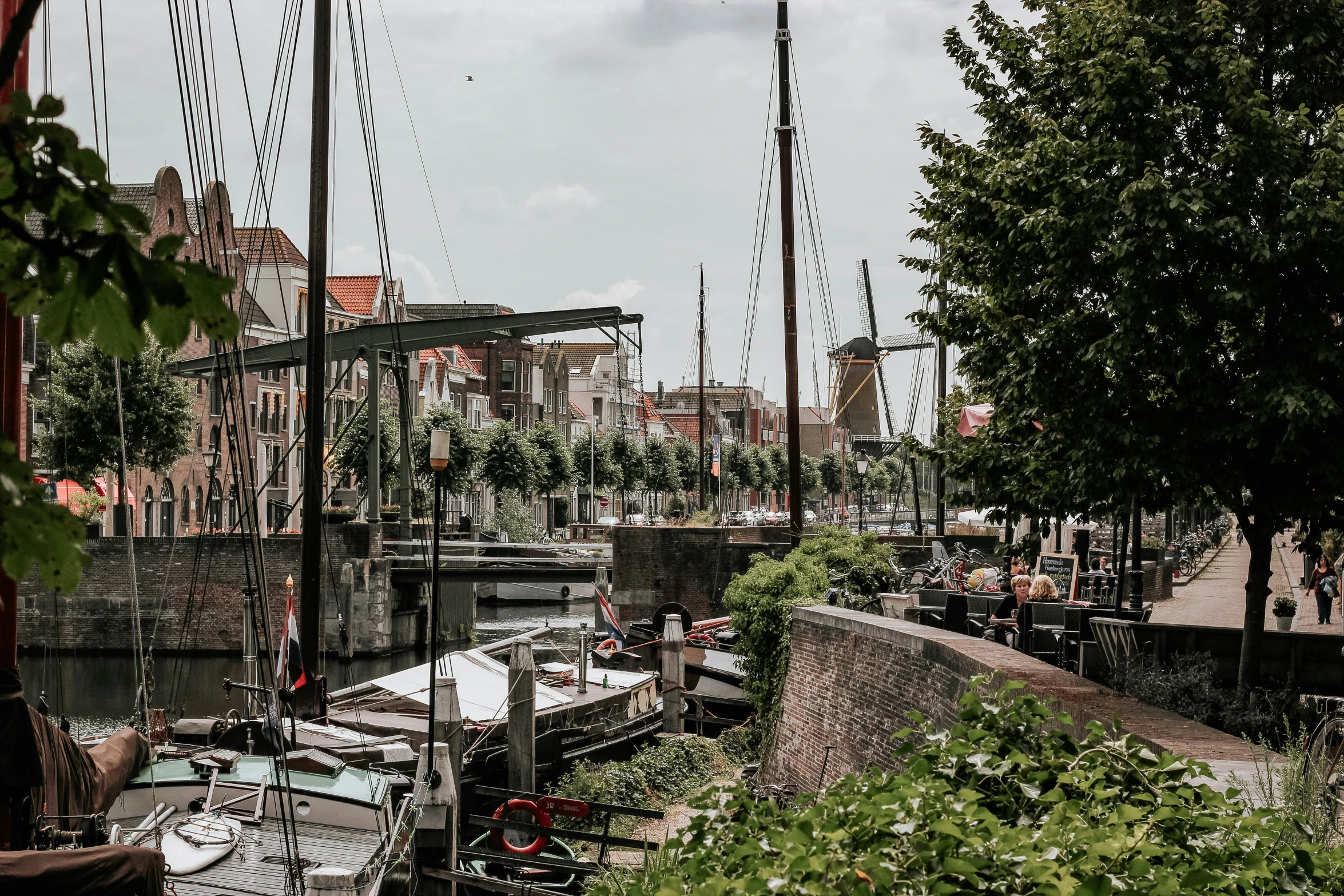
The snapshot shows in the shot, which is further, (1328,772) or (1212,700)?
(1212,700)

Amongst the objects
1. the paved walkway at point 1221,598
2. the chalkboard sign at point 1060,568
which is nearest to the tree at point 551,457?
the paved walkway at point 1221,598

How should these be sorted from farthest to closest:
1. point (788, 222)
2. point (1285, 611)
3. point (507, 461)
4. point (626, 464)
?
point (626, 464) → point (507, 461) → point (788, 222) → point (1285, 611)

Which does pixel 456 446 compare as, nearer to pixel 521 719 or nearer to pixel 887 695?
pixel 521 719

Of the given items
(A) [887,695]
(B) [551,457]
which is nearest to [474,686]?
(A) [887,695]

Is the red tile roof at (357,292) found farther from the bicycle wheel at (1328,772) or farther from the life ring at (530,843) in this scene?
the bicycle wheel at (1328,772)

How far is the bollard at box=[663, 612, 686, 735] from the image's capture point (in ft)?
76.3

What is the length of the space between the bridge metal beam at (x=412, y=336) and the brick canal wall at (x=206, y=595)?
787cm

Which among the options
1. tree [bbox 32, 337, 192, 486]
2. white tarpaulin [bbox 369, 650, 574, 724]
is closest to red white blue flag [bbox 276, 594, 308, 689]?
white tarpaulin [bbox 369, 650, 574, 724]

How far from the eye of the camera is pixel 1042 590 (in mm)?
15812

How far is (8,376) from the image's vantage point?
5289mm

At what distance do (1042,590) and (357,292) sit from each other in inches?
2217

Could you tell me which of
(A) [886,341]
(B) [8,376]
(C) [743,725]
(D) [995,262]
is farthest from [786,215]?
(A) [886,341]

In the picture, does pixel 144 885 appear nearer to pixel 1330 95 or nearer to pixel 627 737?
pixel 1330 95

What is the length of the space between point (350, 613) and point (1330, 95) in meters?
34.2
